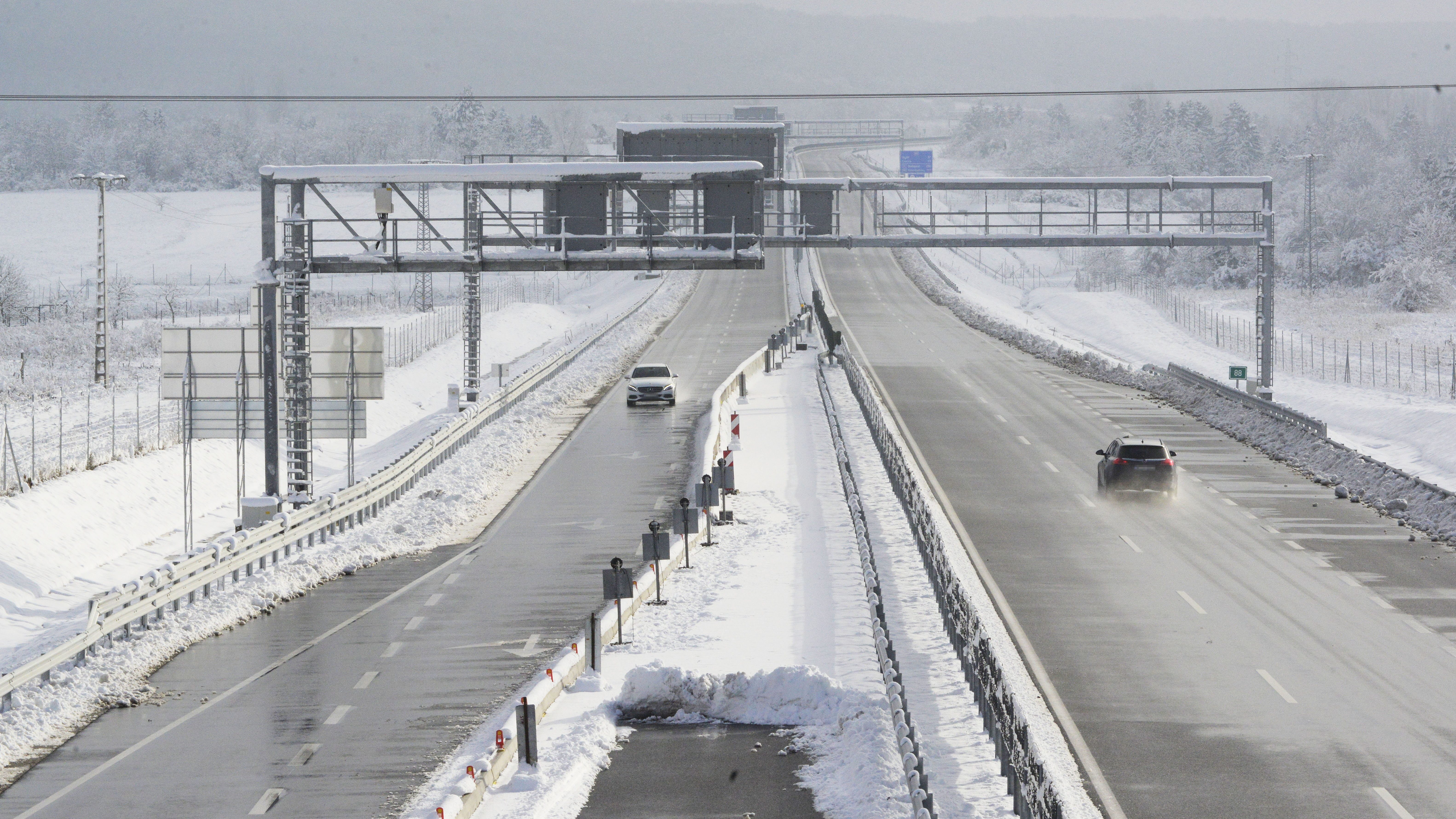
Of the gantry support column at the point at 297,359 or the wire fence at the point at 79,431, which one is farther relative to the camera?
the wire fence at the point at 79,431

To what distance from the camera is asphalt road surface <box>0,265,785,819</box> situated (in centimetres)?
1598

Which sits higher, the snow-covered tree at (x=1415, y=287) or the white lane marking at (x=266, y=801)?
the snow-covered tree at (x=1415, y=287)

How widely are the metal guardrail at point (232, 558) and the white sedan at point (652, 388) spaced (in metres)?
10.5

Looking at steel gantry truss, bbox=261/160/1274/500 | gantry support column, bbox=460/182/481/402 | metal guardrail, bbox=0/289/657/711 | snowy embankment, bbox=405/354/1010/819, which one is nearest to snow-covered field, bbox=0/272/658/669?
gantry support column, bbox=460/182/481/402

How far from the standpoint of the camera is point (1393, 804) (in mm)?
15258

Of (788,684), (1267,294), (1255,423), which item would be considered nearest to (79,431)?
(1255,423)

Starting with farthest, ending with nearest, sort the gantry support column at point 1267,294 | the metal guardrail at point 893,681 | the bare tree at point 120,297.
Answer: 1. the bare tree at point 120,297
2. the gantry support column at point 1267,294
3. the metal guardrail at point 893,681

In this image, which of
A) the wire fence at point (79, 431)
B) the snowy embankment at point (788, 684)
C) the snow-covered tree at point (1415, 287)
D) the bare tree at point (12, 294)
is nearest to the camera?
the snowy embankment at point (788, 684)

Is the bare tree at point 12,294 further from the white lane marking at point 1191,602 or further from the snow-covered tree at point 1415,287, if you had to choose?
the snow-covered tree at point 1415,287

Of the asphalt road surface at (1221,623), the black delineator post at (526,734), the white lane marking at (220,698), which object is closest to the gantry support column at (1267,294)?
the asphalt road surface at (1221,623)

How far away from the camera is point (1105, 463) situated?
36.2m

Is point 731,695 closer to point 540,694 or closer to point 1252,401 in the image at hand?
point 540,694

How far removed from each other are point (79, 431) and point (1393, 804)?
140 ft

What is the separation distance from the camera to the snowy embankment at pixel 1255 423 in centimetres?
3347
